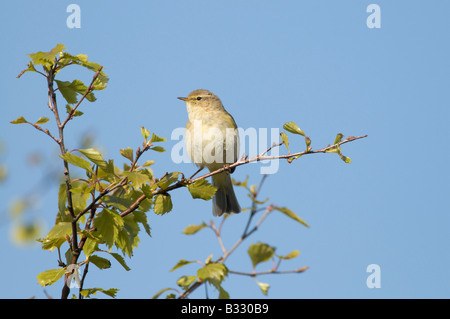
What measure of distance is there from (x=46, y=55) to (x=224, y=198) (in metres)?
4.14

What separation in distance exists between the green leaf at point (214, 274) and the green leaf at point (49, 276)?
1093mm

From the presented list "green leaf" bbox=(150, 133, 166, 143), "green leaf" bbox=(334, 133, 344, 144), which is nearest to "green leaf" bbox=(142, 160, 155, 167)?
"green leaf" bbox=(150, 133, 166, 143)

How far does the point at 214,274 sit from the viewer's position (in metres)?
2.92

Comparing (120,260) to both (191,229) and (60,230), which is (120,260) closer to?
(60,230)

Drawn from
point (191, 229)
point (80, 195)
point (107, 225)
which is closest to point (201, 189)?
point (191, 229)

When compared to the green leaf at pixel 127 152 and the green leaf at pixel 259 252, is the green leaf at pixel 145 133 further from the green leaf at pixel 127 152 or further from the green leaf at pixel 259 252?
the green leaf at pixel 259 252

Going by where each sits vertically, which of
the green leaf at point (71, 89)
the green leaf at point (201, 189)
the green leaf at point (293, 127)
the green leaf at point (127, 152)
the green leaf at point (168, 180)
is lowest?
the green leaf at point (201, 189)

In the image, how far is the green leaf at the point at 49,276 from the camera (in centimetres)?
353

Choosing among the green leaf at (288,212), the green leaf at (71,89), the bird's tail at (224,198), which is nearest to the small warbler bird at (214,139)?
the bird's tail at (224,198)

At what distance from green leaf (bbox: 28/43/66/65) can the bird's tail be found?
3.94 meters

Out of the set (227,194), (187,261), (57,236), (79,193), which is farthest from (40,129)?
(227,194)

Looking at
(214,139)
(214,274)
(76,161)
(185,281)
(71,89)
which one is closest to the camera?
(214,274)

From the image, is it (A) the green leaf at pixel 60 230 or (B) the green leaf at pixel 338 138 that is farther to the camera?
(B) the green leaf at pixel 338 138
